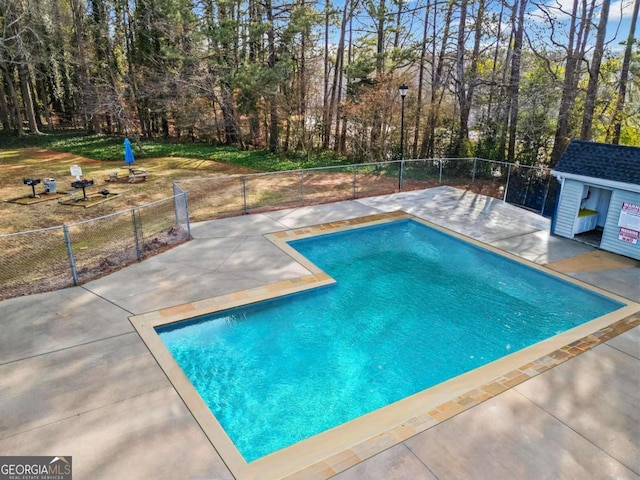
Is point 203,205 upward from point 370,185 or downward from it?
downward

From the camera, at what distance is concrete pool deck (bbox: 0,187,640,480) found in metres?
4.03

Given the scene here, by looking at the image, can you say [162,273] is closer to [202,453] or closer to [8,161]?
[202,453]

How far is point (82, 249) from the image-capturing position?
30.5 ft

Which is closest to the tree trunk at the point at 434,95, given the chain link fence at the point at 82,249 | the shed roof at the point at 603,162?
the shed roof at the point at 603,162

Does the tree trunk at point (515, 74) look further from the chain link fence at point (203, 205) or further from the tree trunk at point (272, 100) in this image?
the tree trunk at point (272, 100)

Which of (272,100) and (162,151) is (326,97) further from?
(162,151)

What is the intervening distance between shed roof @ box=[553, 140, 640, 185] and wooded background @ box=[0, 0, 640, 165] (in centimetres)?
489

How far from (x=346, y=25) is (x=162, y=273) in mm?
17245

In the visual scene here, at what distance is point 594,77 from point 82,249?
15535mm

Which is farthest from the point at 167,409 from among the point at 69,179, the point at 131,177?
the point at 69,179

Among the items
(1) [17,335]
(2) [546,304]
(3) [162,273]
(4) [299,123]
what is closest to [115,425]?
(1) [17,335]

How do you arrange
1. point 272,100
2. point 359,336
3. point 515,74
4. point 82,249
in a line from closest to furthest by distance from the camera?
point 359,336, point 82,249, point 515,74, point 272,100

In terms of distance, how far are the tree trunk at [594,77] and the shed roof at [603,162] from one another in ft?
15.3

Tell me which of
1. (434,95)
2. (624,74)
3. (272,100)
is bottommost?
(272,100)
